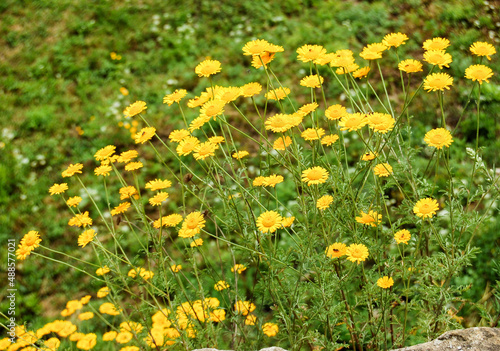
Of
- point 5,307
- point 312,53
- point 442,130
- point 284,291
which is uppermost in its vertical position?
point 312,53

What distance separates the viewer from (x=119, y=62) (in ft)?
16.0

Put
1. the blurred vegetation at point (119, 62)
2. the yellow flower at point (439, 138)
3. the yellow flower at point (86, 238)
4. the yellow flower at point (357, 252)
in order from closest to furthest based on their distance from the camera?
the yellow flower at point (439, 138)
the yellow flower at point (357, 252)
the yellow flower at point (86, 238)
the blurred vegetation at point (119, 62)

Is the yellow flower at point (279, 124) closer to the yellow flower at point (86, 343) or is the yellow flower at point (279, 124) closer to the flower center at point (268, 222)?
the flower center at point (268, 222)

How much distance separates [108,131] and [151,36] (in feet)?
5.49

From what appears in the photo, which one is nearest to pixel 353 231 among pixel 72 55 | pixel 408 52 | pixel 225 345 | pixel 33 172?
pixel 225 345

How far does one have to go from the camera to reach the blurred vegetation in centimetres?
352

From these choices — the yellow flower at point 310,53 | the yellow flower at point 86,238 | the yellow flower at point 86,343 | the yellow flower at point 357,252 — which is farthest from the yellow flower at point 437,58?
the yellow flower at point 86,343

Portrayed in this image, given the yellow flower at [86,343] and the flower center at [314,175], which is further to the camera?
the yellow flower at [86,343]

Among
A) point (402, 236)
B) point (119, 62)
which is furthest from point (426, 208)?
point (119, 62)

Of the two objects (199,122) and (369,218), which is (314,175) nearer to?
(369,218)

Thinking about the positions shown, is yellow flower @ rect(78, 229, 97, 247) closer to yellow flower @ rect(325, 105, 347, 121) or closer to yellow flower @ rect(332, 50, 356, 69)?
yellow flower @ rect(325, 105, 347, 121)

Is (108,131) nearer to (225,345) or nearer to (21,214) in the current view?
(21,214)

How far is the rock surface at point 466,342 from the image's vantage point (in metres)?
1.31

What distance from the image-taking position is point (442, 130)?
1.35 meters
